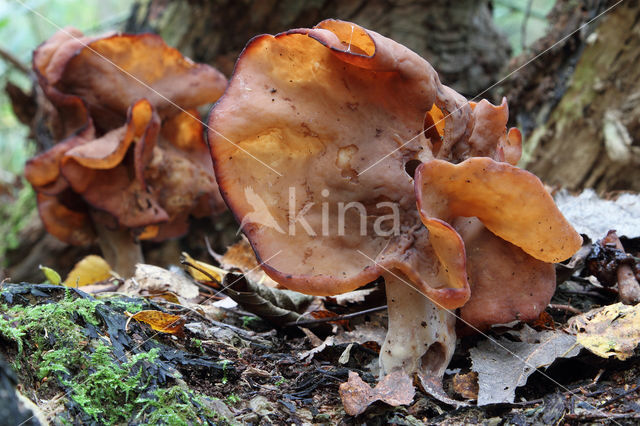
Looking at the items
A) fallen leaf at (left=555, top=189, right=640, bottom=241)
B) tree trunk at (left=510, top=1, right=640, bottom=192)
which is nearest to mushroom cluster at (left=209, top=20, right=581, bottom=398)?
fallen leaf at (left=555, top=189, right=640, bottom=241)

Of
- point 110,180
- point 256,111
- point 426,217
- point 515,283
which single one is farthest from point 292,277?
point 110,180

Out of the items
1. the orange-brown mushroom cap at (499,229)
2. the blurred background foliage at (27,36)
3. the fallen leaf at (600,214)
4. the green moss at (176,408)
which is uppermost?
the orange-brown mushroom cap at (499,229)

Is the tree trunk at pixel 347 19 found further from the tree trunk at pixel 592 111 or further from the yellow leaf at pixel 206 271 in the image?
the yellow leaf at pixel 206 271

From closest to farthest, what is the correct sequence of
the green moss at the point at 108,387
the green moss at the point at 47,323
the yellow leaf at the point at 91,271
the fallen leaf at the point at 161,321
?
the green moss at the point at 108,387, the green moss at the point at 47,323, the fallen leaf at the point at 161,321, the yellow leaf at the point at 91,271

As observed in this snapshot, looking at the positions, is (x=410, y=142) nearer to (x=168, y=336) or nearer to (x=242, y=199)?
(x=242, y=199)

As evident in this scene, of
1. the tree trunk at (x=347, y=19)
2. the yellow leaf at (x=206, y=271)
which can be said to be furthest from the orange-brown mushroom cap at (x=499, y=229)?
the tree trunk at (x=347, y=19)

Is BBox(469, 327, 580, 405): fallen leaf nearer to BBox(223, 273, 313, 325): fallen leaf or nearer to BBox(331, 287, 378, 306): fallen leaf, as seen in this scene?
BBox(331, 287, 378, 306): fallen leaf

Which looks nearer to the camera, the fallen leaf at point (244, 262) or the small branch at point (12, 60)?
the fallen leaf at point (244, 262)
